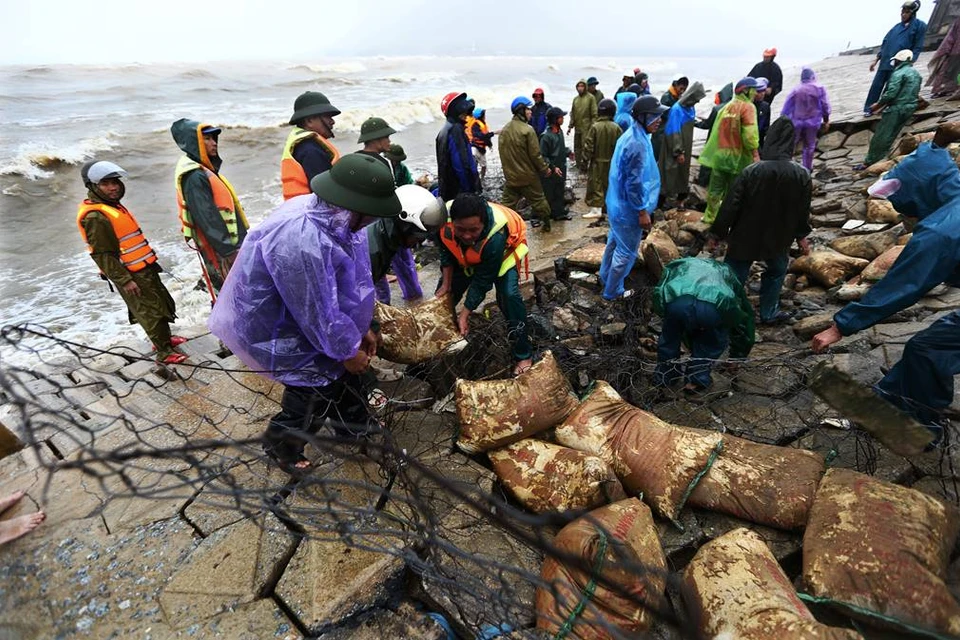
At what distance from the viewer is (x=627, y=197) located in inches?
164

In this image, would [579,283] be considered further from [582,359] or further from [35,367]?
[35,367]

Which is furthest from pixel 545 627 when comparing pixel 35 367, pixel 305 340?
pixel 35 367

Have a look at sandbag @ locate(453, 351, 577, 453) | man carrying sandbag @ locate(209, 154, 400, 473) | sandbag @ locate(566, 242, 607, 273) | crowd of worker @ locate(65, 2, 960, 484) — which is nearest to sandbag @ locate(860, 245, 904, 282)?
crowd of worker @ locate(65, 2, 960, 484)

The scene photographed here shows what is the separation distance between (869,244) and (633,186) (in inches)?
106

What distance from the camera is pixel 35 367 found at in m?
4.57

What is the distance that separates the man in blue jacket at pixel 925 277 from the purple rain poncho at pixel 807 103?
4.94 m

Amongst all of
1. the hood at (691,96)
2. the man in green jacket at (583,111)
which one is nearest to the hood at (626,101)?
the hood at (691,96)

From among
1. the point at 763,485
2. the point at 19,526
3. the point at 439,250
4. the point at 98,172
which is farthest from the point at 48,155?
the point at 763,485

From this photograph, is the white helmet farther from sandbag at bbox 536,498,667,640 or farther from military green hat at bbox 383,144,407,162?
sandbag at bbox 536,498,667,640

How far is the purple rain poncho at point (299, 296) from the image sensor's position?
205 cm

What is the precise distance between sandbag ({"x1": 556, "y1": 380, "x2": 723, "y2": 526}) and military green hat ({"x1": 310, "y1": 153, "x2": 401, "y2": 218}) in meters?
1.52

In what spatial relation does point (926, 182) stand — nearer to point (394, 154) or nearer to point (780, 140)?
point (780, 140)

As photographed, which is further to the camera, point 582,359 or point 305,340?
point 582,359

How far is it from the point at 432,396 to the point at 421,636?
60.3 inches
